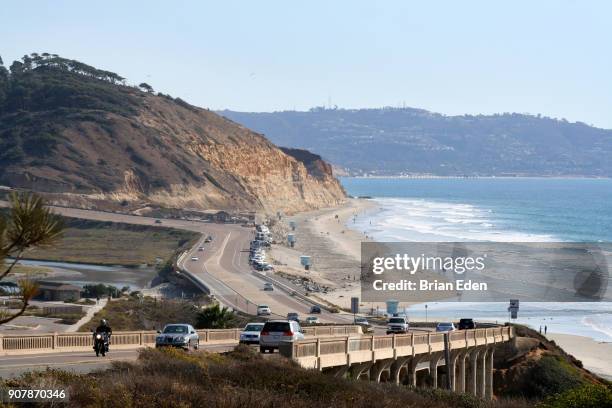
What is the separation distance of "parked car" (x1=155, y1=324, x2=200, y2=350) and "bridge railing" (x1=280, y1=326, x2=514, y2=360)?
376 cm

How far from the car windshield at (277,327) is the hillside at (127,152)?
364ft

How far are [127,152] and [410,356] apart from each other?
5251 inches

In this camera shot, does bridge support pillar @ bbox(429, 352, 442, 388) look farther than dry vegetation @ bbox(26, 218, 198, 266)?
No

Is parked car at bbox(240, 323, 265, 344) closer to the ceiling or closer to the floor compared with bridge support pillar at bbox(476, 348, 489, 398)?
closer to the ceiling

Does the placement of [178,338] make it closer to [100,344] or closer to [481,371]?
[100,344]

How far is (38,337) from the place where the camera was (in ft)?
82.6

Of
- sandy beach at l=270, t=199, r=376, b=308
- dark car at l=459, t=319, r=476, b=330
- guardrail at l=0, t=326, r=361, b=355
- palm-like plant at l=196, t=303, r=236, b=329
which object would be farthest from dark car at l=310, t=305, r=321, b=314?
guardrail at l=0, t=326, r=361, b=355

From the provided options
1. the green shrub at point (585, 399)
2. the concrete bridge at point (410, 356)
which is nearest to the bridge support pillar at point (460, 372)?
the concrete bridge at point (410, 356)

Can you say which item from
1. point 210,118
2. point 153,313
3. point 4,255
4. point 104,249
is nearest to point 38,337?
point 4,255

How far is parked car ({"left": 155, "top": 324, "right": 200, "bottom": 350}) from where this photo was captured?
88.2 ft

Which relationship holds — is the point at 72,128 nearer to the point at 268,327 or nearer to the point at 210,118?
the point at 210,118

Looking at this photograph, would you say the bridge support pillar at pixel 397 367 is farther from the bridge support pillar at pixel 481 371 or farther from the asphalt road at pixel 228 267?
the asphalt road at pixel 228 267

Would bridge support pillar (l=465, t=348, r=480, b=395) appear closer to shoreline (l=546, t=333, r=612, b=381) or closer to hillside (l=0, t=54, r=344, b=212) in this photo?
shoreline (l=546, t=333, r=612, b=381)

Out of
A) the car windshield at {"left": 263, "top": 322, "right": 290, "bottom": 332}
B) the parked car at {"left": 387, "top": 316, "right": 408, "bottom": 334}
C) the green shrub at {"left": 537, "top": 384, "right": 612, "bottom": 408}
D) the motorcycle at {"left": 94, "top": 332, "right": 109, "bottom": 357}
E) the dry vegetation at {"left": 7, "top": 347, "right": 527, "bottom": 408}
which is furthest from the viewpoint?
the parked car at {"left": 387, "top": 316, "right": 408, "bottom": 334}
